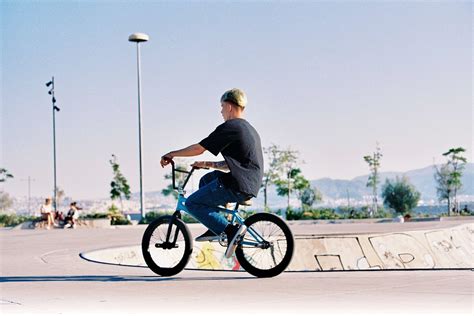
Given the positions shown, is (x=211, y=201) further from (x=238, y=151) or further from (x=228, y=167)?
(x=238, y=151)

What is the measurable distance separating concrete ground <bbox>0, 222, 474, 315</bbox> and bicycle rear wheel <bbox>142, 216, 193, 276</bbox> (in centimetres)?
14

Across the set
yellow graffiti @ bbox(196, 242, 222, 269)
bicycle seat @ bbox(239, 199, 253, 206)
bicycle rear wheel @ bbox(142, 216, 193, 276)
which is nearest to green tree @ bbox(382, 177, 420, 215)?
yellow graffiti @ bbox(196, 242, 222, 269)

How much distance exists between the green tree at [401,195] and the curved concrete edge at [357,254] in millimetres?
66506

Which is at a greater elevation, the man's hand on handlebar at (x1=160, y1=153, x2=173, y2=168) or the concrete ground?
the man's hand on handlebar at (x1=160, y1=153, x2=173, y2=168)

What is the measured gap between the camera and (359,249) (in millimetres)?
15219

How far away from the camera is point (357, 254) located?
1513 cm

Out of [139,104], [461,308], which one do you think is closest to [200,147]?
[461,308]

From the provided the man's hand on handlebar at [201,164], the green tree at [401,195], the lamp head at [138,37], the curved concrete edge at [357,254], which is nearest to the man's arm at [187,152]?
the man's hand on handlebar at [201,164]

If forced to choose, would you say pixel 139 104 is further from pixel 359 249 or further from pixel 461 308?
pixel 461 308

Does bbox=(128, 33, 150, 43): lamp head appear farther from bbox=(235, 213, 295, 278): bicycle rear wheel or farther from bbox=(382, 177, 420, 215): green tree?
bbox=(382, 177, 420, 215): green tree

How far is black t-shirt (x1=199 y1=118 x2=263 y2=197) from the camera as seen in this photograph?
23.5 feet

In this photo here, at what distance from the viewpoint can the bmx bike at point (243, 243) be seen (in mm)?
7391

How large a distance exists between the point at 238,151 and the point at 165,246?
1367 millimetres

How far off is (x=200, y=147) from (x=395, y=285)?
2.21 m
